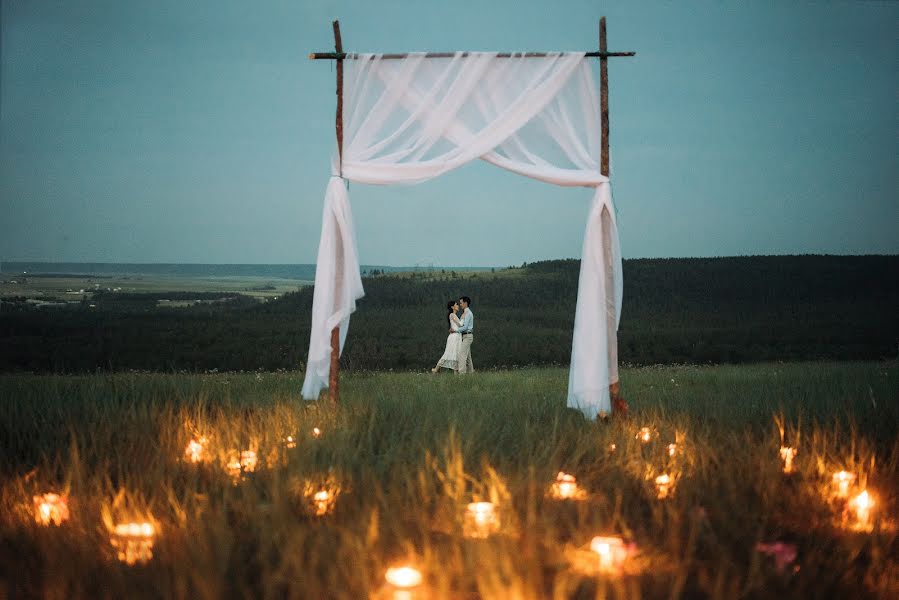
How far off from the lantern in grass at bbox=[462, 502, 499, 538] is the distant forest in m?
12.6

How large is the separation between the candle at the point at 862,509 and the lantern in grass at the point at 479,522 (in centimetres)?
192

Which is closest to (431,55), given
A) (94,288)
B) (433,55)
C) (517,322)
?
(433,55)

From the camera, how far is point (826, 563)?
298 centimetres

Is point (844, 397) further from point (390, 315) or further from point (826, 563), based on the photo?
point (390, 315)

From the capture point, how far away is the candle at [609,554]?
8.99ft

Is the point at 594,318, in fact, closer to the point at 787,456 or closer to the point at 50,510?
the point at 787,456

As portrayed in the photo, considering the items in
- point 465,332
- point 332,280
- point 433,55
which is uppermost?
point 433,55

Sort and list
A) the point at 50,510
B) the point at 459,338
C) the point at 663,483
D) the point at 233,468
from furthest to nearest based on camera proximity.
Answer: the point at 459,338, the point at 233,468, the point at 663,483, the point at 50,510

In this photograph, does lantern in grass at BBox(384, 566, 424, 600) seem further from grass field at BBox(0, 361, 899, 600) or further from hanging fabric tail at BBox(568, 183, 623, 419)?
hanging fabric tail at BBox(568, 183, 623, 419)

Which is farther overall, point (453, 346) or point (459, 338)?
point (453, 346)

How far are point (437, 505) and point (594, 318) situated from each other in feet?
10.4

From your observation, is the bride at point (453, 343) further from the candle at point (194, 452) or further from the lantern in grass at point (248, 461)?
the lantern in grass at point (248, 461)

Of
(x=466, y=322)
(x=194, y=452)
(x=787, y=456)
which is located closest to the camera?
(x=787, y=456)

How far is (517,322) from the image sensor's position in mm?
26688
